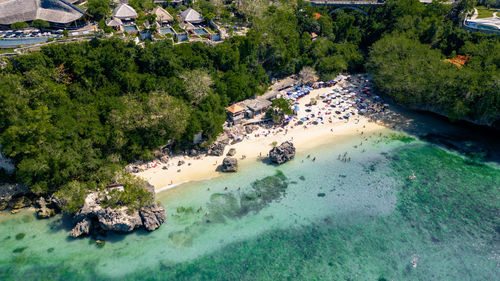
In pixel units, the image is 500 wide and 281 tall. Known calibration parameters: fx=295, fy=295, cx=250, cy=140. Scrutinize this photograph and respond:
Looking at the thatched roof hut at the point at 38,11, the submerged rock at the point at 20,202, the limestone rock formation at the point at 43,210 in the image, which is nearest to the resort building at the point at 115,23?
the thatched roof hut at the point at 38,11

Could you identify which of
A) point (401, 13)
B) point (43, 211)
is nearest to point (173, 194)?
point (43, 211)

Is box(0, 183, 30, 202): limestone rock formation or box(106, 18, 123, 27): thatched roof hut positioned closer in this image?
box(0, 183, 30, 202): limestone rock formation

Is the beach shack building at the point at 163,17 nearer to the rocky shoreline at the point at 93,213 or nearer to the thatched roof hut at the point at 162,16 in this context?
the thatched roof hut at the point at 162,16

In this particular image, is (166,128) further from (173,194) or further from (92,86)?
(92,86)

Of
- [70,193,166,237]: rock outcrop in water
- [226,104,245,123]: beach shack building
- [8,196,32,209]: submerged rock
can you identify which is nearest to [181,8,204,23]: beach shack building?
[226,104,245,123]: beach shack building

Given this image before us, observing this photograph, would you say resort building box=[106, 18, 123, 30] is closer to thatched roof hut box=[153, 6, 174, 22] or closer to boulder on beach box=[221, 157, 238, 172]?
thatched roof hut box=[153, 6, 174, 22]

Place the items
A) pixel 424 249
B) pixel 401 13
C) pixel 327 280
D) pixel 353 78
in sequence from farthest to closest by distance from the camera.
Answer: pixel 401 13 → pixel 353 78 → pixel 424 249 → pixel 327 280
